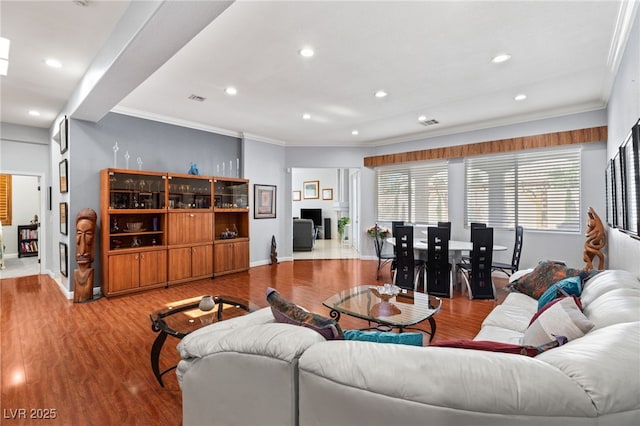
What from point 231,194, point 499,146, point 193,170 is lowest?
point 231,194

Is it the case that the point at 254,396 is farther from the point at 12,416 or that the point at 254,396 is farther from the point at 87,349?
the point at 87,349

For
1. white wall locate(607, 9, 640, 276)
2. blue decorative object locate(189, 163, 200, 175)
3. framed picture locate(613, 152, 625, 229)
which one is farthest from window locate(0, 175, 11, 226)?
framed picture locate(613, 152, 625, 229)

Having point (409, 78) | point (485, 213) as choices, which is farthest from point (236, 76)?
point (485, 213)

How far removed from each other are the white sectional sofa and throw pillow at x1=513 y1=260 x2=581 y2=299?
1.60 meters

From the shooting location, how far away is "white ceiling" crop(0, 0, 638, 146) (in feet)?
8.26

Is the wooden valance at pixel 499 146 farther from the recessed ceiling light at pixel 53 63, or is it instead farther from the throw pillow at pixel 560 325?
the recessed ceiling light at pixel 53 63

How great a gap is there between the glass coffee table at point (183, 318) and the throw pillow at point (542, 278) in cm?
275

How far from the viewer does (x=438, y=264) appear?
4.38 metres

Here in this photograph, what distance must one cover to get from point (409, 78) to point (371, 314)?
2.83 metres

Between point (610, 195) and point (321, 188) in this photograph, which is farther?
point (321, 188)

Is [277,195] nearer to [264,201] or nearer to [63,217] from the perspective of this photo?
[264,201]

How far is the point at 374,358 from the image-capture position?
103 cm

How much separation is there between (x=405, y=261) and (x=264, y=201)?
358 centimetres

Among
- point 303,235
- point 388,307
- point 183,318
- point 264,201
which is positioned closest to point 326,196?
point 303,235
